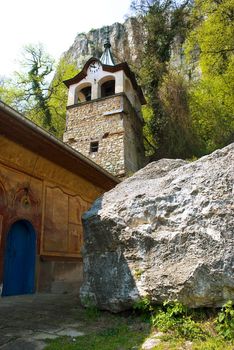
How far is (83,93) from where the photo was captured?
878 inches

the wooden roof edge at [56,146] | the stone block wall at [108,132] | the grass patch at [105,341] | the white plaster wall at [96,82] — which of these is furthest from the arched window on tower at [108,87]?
the grass patch at [105,341]

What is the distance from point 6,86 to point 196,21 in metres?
16.5

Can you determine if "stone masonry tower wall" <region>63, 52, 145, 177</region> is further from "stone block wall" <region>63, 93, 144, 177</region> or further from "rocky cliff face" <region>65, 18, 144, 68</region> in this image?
"rocky cliff face" <region>65, 18, 144, 68</region>

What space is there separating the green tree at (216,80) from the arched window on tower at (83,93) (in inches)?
277

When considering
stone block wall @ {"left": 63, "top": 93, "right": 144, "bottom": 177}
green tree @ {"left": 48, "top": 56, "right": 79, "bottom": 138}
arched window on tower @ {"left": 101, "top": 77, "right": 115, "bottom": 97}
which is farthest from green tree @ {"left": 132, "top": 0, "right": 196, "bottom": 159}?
green tree @ {"left": 48, "top": 56, "right": 79, "bottom": 138}

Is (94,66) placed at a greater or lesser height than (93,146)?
greater

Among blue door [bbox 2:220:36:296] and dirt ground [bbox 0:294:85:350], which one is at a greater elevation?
blue door [bbox 2:220:36:296]

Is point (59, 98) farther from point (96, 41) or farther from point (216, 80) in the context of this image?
point (96, 41)

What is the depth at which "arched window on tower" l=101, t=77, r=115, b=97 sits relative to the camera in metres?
21.5

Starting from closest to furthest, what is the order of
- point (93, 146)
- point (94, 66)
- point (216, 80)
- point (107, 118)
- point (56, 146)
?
point (56, 146)
point (107, 118)
point (93, 146)
point (94, 66)
point (216, 80)

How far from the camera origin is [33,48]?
2888 cm

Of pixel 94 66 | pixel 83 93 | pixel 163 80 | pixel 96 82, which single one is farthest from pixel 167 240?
pixel 163 80

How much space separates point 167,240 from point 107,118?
16.1m

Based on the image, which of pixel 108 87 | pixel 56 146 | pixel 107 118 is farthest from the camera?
pixel 108 87
